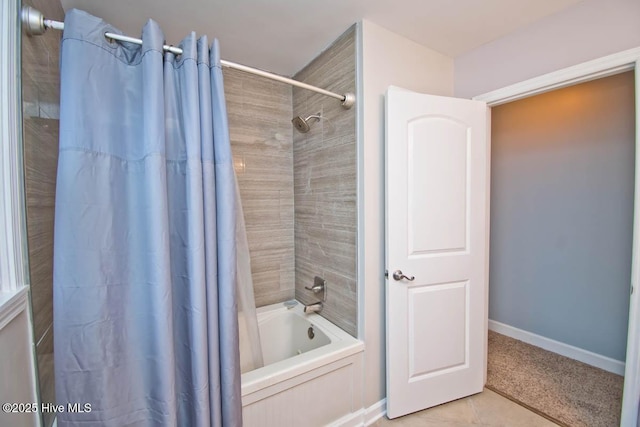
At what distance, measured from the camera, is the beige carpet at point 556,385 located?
1660mm

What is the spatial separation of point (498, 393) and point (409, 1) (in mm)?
2523

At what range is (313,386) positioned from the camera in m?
1.45

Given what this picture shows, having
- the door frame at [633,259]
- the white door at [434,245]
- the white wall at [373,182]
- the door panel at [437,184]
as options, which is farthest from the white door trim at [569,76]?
the white wall at [373,182]

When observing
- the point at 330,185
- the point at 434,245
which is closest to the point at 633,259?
the point at 434,245

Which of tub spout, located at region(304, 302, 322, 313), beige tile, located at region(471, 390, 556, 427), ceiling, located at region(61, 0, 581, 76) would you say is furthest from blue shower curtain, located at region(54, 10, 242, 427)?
beige tile, located at region(471, 390, 556, 427)

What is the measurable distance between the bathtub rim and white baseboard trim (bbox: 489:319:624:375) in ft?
6.58

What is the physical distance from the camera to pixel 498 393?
6.12 feet

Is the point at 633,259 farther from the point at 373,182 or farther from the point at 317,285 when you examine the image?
the point at 317,285

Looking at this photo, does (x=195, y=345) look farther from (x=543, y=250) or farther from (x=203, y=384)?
(x=543, y=250)

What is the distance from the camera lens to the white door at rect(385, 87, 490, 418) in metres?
1.59

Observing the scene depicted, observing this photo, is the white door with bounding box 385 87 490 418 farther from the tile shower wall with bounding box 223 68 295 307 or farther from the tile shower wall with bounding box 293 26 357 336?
the tile shower wall with bounding box 223 68 295 307

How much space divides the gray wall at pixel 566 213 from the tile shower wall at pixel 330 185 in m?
1.93

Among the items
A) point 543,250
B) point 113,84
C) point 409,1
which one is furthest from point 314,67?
point 543,250

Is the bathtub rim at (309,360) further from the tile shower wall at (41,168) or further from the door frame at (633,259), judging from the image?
the door frame at (633,259)
